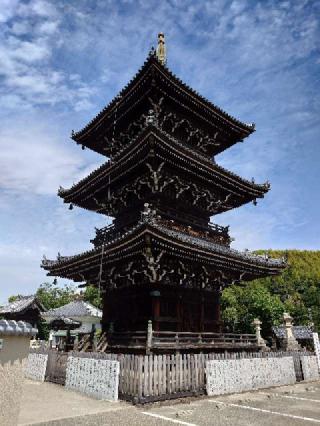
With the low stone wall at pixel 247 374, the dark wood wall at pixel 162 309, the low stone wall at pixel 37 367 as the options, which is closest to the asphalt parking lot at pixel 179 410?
the low stone wall at pixel 247 374

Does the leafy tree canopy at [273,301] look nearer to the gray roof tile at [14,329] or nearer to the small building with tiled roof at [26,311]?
the gray roof tile at [14,329]

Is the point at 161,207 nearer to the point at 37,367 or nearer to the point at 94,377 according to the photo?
the point at 94,377

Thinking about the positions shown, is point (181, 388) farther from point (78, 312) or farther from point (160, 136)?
point (78, 312)

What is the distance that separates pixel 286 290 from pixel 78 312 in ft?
142

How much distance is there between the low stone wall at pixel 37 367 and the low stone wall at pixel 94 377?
2.78 metres

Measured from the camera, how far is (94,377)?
11.8m

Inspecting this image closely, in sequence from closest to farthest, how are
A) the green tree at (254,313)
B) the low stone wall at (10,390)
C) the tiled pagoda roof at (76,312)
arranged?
the low stone wall at (10,390) < the green tree at (254,313) < the tiled pagoda roof at (76,312)

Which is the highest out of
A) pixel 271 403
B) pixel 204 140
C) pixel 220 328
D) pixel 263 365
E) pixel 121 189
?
pixel 204 140

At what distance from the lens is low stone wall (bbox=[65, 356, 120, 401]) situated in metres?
11.0

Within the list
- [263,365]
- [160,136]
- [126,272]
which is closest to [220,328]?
[263,365]

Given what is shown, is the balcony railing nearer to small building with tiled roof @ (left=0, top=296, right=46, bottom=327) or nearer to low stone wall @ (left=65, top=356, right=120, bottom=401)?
low stone wall @ (left=65, top=356, right=120, bottom=401)

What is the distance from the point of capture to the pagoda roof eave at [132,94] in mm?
16719

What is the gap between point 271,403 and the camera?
10.9 meters

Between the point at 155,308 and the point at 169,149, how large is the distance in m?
7.29
